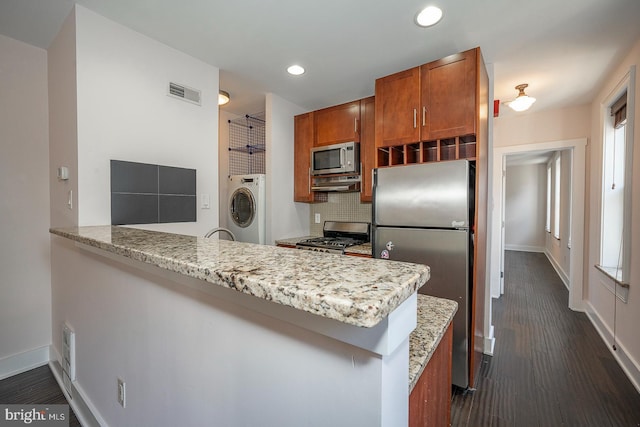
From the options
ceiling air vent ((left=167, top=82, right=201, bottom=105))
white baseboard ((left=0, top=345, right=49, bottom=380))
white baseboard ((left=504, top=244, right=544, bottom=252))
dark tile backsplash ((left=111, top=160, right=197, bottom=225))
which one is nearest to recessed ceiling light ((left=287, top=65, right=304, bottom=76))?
ceiling air vent ((left=167, top=82, right=201, bottom=105))

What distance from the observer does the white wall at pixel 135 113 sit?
1745 mm

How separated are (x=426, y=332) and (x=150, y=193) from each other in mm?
2046

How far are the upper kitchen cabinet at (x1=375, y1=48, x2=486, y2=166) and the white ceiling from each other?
0.52ft

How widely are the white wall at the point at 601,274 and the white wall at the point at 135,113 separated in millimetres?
3391

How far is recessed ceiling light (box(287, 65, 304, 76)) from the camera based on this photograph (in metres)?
2.50

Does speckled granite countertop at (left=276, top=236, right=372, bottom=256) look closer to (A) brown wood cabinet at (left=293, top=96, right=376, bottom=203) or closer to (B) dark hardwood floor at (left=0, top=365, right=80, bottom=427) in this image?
(A) brown wood cabinet at (left=293, top=96, right=376, bottom=203)

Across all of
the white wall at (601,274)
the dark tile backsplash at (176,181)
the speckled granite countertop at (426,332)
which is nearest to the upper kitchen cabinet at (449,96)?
the white wall at (601,274)

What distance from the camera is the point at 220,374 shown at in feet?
2.62

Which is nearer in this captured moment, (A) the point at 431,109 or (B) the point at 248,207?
(A) the point at 431,109

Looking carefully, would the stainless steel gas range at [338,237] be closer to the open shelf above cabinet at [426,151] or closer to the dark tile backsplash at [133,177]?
the open shelf above cabinet at [426,151]

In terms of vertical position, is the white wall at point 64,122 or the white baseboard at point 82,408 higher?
the white wall at point 64,122

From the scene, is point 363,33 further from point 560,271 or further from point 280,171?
point 560,271

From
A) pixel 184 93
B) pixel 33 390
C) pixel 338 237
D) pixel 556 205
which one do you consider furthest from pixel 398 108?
pixel 556 205

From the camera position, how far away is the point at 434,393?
0.94 meters
